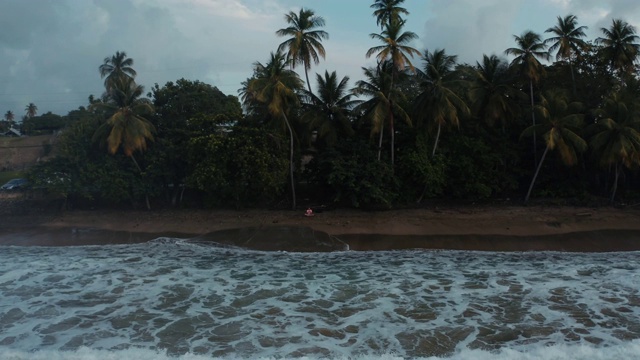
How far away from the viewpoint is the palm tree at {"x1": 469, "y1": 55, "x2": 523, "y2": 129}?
27.8 m

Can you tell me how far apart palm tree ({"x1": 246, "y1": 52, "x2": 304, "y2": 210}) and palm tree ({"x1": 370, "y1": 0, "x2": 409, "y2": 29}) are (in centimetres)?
810

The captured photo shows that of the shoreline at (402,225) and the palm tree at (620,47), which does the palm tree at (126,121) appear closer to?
the shoreline at (402,225)

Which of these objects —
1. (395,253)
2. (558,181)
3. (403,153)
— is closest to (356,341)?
(395,253)

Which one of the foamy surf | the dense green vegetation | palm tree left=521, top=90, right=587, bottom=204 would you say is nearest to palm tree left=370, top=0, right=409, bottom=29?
the dense green vegetation

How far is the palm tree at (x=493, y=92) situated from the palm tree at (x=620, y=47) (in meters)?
7.03

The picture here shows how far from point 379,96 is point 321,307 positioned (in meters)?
17.6

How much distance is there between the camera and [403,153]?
27719 millimetres

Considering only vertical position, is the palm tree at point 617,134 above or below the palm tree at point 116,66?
below

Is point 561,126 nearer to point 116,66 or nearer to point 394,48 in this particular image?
point 394,48

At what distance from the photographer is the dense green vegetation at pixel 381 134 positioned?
2562 centimetres

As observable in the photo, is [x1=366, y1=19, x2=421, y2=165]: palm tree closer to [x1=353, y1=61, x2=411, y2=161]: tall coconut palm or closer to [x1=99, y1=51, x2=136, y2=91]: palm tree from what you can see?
[x1=353, y1=61, x2=411, y2=161]: tall coconut palm

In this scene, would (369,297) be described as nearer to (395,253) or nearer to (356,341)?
(356,341)

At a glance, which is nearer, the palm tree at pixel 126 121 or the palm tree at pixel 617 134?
the palm tree at pixel 617 134

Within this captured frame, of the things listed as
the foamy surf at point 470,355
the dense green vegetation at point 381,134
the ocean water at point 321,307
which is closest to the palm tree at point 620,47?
the dense green vegetation at point 381,134
